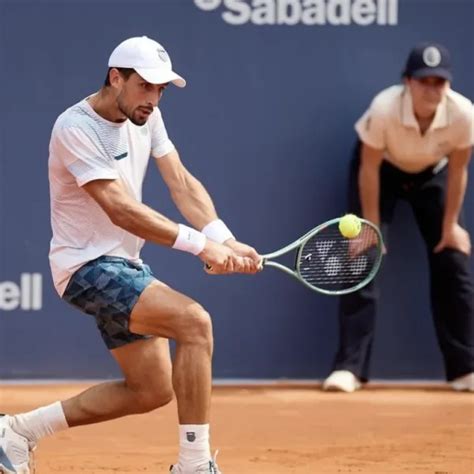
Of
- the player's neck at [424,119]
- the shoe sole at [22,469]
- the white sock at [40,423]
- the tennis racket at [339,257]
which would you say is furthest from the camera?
the player's neck at [424,119]

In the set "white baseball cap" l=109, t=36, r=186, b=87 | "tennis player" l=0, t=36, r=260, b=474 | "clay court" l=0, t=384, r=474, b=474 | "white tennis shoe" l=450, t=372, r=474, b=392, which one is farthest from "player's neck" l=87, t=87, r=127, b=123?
"white tennis shoe" l=450, t=372, r=474, b=392

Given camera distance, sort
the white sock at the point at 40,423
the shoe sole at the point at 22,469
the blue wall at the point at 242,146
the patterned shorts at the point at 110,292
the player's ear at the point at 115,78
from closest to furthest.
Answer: the patterned shorts at the point at 110,292
the player's ear at the point at 115,78
the shoe sole at the point at 22,469
the white sock at the point at 40,423
the blue wall at the point at 242,146

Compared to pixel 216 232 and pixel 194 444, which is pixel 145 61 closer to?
pixel 216 232

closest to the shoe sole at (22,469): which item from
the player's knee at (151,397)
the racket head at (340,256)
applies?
the player's knee at (151,397)

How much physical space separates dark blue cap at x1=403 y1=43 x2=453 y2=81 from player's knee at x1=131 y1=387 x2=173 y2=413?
270cm

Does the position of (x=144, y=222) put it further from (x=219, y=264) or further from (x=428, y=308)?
(x=428, y=308)

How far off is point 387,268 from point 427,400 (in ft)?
2.74

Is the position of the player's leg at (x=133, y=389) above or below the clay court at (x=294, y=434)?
above

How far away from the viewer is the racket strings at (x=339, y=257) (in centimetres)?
579

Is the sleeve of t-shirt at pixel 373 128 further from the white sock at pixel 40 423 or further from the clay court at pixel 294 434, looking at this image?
the white sock at pixel 40 423

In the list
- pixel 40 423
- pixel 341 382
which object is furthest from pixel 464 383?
pixel 40 423

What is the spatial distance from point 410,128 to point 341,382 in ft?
4.45

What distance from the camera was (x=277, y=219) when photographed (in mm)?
7906

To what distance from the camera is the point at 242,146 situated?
311 inches
